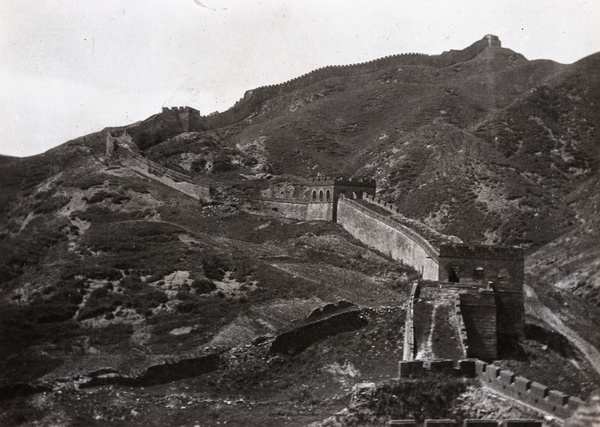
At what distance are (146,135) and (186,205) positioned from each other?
23.8 metres

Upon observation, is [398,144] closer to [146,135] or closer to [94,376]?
[146,135]

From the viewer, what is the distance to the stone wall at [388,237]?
43031 mm

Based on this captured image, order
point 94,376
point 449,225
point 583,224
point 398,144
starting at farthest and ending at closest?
Result: point 398,144, point 449,225, point 583,224, point 94,376

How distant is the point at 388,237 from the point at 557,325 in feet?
46.0

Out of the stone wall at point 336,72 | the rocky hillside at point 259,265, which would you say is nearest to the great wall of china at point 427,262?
the rocky hillside at point 259,265

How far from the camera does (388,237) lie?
5069cm

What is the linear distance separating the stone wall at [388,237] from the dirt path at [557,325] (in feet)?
22.2

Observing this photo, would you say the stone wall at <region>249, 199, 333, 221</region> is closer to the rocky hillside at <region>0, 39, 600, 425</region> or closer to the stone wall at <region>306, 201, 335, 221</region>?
the stone wall at <region>306, 201, 335, 221</region>

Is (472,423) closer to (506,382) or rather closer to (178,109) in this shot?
(506,382)

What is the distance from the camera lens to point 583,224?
58219mm

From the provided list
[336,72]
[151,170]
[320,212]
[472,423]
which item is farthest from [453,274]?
[336,72]

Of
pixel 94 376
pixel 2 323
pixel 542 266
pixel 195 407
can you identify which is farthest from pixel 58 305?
pixel 542 266

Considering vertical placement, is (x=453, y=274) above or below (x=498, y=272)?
below

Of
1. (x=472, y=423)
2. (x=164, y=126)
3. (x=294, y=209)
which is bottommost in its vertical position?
(x=472, y=423)
